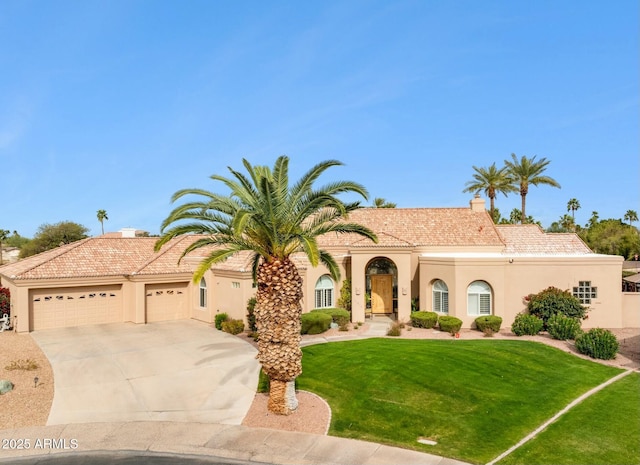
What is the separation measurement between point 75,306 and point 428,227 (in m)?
24.1

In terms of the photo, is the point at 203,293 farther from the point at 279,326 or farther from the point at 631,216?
the point at 631,216

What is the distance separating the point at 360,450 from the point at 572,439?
5734 millimetres

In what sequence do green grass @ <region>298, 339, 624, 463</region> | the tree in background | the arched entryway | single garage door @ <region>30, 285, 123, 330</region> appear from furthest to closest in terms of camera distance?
1. the tree in background
2. the arched entryway
3. single garage door @ <region>30, 285, 123, 330</region>
4. green grass @ <region>298, 339, 624, 463</region>

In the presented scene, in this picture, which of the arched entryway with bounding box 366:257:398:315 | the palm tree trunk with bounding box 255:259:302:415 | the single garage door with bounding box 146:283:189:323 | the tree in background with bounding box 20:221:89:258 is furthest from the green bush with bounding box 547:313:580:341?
the tree in background with bounding box 20:221:89:258

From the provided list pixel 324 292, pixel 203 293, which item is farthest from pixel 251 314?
pixel 324 292

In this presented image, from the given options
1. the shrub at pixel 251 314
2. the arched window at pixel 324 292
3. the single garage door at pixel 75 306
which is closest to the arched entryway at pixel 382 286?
the arched window at pixel 324 292

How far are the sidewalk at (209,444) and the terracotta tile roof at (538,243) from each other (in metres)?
23.2

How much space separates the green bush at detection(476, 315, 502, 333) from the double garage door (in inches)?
722

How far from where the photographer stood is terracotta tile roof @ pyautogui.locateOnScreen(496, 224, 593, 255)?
102ft

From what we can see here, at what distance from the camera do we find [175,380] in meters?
16.3

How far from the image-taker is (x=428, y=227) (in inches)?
1283

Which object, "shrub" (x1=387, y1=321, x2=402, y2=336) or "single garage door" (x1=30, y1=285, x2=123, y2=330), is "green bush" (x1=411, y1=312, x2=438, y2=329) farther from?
"single garage door" (x1=30, y1=285, x2=123, y2=330)

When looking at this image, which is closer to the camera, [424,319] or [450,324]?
[450,324]

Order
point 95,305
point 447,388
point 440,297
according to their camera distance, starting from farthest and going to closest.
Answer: point 95,305 < point 440,297 < point 447,388
